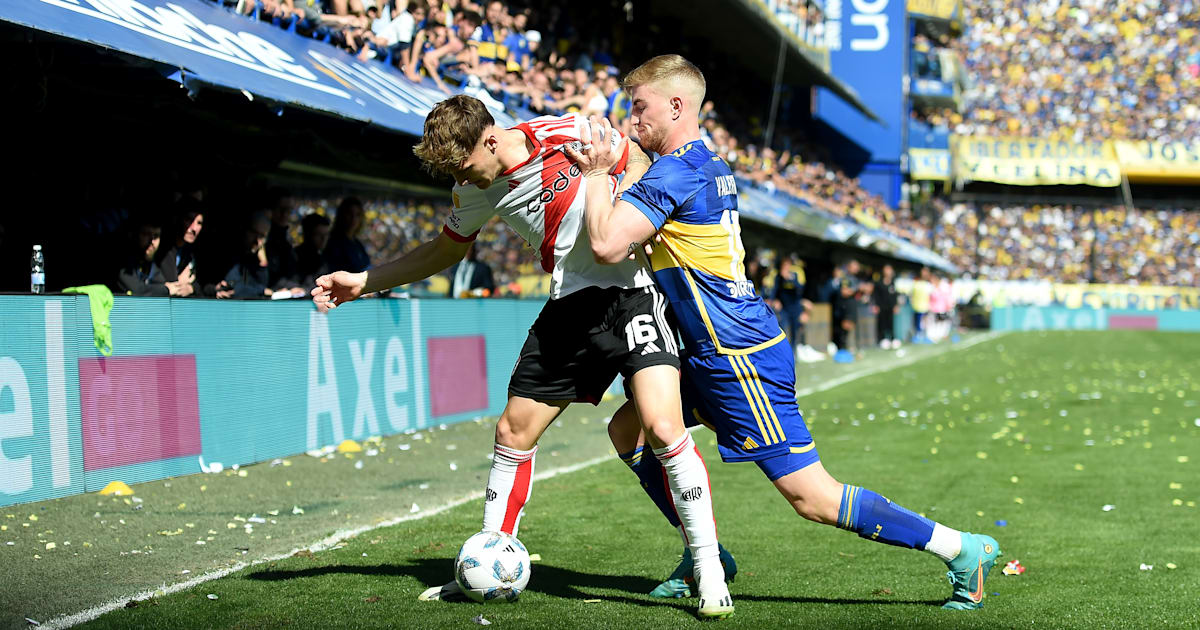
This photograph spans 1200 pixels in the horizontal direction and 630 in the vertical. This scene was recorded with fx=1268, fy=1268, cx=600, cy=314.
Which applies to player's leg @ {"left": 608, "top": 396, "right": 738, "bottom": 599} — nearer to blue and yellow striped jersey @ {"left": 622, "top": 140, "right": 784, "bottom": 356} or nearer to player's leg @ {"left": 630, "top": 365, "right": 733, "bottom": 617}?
player's leg @ {"left": 630, "top": 365, "right": 733, "bottom": 617}

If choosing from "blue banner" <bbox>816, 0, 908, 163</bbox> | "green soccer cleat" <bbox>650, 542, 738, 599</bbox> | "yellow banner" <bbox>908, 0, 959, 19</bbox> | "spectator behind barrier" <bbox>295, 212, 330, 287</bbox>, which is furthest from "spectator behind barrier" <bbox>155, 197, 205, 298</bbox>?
"yellow banner" <bbox>908, 0, 959, 19</bbox>

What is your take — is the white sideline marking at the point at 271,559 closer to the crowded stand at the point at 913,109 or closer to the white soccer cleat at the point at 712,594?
the white soccer cleat at the point at 712,594

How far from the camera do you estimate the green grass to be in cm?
469

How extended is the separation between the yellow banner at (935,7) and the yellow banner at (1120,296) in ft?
39.1

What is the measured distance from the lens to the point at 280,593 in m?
5.00

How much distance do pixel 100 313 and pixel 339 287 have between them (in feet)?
11.1

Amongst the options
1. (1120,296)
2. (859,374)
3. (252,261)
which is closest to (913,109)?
(1120,296)

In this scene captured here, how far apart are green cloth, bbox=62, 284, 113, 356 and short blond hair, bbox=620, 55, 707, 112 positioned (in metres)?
4.52

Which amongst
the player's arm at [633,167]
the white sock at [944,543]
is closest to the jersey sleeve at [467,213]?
the player's arm at [633,167]

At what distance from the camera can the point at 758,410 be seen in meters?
4.56

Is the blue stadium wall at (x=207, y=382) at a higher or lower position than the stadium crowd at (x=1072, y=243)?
lower

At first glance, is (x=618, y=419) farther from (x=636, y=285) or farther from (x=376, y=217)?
(x=376, y=217)

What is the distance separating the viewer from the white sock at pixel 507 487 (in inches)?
197

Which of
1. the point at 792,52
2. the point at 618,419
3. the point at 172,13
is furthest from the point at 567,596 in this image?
the point at 792,52
